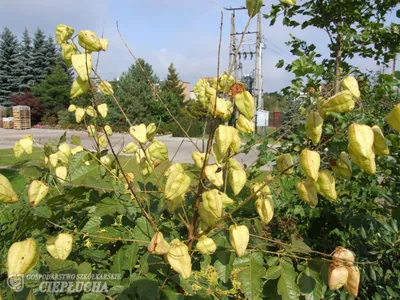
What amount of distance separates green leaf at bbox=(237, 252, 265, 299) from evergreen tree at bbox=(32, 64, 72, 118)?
2731cm

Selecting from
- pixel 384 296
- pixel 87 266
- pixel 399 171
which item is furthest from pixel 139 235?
pixel 399 171

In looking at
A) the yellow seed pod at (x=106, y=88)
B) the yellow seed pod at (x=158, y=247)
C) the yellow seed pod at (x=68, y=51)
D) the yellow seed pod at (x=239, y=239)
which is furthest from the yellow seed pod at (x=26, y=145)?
the yellow seed pod at (x=239, y=239)

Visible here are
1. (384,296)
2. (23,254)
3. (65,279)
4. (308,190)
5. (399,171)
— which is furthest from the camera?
(399,171)

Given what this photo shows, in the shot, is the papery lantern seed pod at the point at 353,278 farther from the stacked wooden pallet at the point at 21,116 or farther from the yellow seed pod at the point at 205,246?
the stacked wooden pallet at the point at 21,116

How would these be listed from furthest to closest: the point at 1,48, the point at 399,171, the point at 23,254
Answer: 1. the point at 1,48
2. the point at 399,171
3. the point at 23,254

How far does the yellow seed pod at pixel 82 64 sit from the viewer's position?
0.92 metres

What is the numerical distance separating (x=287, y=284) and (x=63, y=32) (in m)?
0.88

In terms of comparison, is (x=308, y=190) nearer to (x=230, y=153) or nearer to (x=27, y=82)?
(x=230, y=153)

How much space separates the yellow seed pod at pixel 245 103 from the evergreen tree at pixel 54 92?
27292mm

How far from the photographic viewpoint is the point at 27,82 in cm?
3038

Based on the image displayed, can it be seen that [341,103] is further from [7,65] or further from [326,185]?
[7,65]

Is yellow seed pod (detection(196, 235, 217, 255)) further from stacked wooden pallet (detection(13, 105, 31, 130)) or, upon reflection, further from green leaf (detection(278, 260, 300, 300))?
stacked wooden pallet (detection(13, 105, 31, 130))

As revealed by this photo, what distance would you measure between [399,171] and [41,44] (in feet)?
110

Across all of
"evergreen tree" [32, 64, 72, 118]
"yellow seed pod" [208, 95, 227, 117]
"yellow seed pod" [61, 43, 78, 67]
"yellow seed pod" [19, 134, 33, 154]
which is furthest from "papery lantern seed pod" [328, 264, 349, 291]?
"evergreen tree" [32, 64, 72, 118]
